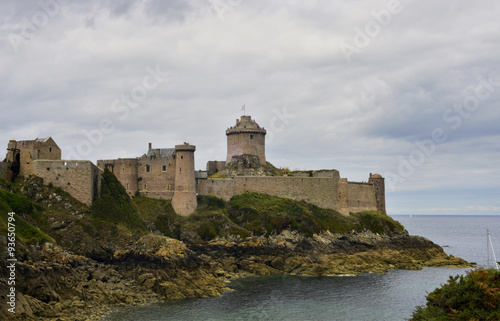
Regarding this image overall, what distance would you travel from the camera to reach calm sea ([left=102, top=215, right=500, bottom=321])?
127 feet

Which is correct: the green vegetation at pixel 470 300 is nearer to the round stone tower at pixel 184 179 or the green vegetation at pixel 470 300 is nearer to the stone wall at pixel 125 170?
the round stone tower at pixel 184 179

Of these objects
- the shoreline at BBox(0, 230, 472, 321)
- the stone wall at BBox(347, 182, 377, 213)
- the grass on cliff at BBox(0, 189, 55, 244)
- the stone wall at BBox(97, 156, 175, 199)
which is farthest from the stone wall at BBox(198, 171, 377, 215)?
the grass on cliff at BBox(0, 189, 55, 244)

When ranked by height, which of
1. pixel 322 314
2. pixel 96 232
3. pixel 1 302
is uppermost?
pixel 96 232

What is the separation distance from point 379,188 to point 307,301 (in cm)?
3779

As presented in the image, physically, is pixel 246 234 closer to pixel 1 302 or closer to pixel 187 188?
pixel 187 188

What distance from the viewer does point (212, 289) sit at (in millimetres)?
45500

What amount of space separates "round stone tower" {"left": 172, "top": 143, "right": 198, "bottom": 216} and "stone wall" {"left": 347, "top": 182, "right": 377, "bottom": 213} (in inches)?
932

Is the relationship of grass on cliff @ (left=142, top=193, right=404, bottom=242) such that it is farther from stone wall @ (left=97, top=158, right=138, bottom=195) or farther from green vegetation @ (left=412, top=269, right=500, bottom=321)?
green vegetation @ (left=412, top=269, right=500, bottom=321)

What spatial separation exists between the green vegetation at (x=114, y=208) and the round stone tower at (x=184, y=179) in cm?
841

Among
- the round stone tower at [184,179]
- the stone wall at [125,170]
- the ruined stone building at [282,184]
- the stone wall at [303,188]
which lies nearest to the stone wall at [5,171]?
the stone wall at [125,170]

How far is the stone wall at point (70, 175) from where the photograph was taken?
4856 cm

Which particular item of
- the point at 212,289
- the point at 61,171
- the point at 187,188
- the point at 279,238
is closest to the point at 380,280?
the point at 279,238

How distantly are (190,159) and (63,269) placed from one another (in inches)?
1030

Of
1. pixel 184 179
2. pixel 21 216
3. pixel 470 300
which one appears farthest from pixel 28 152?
pixel 470 300
